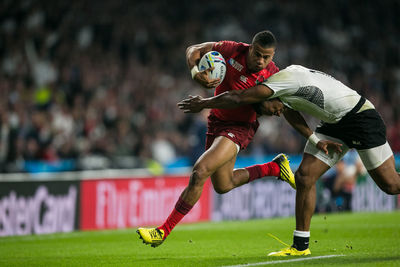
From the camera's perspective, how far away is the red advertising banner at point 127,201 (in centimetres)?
1347

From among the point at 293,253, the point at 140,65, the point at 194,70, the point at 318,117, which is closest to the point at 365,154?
the point at 318,117

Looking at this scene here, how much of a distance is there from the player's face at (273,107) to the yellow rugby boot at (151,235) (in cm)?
176

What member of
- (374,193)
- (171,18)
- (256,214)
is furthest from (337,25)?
(256,214)

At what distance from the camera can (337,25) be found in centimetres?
2562

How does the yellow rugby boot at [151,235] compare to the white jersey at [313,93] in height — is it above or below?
below

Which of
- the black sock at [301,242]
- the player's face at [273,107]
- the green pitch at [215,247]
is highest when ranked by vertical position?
the player's face at [273,107]

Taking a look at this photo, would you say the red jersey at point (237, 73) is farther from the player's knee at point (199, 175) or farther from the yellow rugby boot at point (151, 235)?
the yellow rugby boot at point (151, 235)

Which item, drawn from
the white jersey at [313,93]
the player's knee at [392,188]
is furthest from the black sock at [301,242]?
the white jersey at [313,93]

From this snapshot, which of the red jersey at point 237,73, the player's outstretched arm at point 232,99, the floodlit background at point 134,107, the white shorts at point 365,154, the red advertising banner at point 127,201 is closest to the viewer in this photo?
the player's outstretched arm at point 232,99

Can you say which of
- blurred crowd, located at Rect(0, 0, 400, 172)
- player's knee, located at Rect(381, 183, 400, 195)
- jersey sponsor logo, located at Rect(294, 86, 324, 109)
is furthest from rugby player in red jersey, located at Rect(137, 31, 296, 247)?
blurred crowd, located at Rect(0, 0, 400, 172)

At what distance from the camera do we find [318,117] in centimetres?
744

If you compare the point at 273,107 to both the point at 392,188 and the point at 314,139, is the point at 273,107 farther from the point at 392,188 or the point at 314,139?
the point at 392,188

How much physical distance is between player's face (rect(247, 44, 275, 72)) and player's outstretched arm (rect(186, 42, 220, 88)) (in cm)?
48

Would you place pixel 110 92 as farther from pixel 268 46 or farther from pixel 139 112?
pixel 268 46
